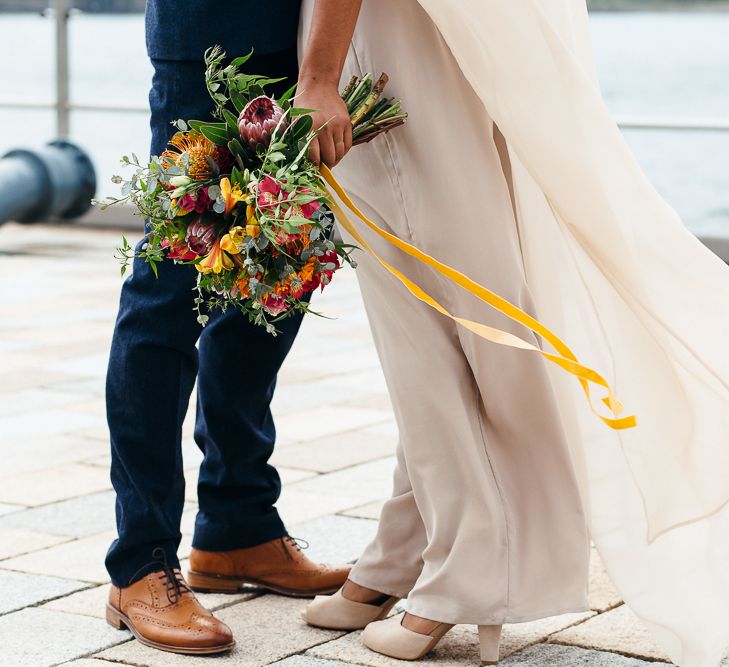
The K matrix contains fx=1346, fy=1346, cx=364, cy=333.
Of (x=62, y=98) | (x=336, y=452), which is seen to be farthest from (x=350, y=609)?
(x=62, y=98)

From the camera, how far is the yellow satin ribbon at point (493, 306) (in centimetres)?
198

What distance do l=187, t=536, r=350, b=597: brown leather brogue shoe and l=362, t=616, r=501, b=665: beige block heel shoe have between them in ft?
1.03

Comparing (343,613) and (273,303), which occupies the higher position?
(273,303)

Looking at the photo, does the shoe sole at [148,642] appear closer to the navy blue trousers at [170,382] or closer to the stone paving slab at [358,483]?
the navy blue trousers at [170,382]

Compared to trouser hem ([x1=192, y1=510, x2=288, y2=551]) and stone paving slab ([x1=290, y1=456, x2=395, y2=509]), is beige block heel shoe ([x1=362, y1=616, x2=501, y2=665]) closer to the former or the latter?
trouser hem ([x1=192, y1=510, x2=288, y2=551])

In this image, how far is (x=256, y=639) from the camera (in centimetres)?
238

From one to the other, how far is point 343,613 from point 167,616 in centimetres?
32

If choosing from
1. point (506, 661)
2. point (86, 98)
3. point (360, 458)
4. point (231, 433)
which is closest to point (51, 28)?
point (86, 98)

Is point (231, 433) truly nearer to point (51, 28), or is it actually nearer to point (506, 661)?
point (506, 661)

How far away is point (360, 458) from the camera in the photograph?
3.77 metres

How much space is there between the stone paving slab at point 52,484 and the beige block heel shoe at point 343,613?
1085 mm

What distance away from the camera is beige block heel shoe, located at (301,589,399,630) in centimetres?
243

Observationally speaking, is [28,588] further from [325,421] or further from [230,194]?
[325,421]

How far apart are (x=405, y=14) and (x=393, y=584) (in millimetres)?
1003
